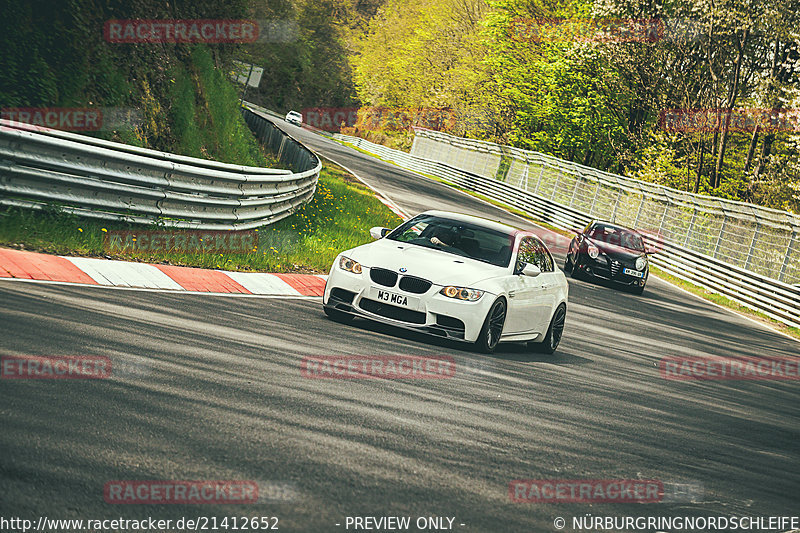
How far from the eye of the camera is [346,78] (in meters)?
113

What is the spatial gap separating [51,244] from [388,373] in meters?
4.75

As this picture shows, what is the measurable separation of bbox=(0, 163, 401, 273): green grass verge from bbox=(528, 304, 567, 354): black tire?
446 cm

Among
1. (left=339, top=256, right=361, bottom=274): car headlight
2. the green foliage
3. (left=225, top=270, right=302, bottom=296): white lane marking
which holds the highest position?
the green foliage

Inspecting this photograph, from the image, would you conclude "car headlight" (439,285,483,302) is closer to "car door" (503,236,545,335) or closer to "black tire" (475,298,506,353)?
"black tire" (475,298,506,353)

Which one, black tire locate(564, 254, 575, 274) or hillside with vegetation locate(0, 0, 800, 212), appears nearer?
hillside with vegetation locate(0, 0, 800, 212)

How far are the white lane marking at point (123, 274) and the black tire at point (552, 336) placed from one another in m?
4.69

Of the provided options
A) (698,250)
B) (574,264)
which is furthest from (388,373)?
(698,250)

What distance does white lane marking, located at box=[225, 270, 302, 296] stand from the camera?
12216 mm

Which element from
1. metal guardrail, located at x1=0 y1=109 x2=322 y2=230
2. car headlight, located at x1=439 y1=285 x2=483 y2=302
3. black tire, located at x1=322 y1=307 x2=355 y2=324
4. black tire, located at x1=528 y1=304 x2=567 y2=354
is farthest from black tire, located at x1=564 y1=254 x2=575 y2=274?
car headlight, located at x1=439 y1=285 x2=483 y2=302

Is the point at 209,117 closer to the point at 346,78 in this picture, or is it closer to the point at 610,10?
the point at 610,10

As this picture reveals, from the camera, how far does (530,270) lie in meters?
11.2

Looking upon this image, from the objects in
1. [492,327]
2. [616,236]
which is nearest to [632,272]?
[616,236]

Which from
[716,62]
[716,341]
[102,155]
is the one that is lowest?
[716,341]

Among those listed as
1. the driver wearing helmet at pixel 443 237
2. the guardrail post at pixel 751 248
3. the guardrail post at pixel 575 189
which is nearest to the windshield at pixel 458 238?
the driver wearing helmet at pixel 443 237
